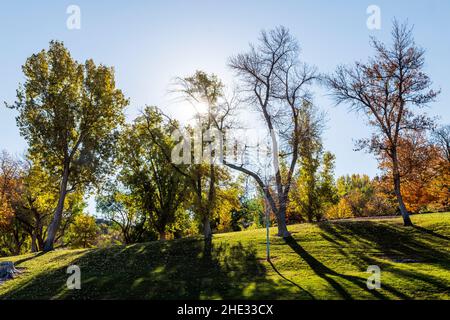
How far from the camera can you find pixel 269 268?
1833 cm

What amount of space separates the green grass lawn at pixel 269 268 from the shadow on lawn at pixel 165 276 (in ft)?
0.15

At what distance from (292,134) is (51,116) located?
22646mm

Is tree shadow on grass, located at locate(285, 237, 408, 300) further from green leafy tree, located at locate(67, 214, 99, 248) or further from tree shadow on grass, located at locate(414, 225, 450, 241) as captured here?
green leafy tree, located at locate(67, 214, 99, 248)

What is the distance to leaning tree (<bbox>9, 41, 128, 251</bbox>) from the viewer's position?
31672 millimetres

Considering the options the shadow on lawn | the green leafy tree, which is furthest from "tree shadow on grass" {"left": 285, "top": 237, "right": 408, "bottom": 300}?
the green leafy tree

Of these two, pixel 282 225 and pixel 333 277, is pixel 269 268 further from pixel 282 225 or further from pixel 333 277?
pixel 282 225

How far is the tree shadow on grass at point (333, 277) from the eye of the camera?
40.8 feet

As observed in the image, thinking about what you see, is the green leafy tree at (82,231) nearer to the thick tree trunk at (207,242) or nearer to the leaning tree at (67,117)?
the leaning tree at (67,117)

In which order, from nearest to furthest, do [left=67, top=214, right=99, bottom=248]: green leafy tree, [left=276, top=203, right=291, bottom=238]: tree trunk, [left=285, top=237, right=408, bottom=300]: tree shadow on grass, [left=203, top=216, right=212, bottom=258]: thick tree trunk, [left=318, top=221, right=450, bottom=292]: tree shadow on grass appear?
[left=285, top=237, right=408, bottom=300]: tree shadow on grass < [left=318, top=221, right=450, bottom=292]: tree shadow on grass < [left=203, top=216, right=212, bottom=258]: thick tree trunk < [left=276, top=203, right=291, bottom=238]: tree trunk < [left=67, top=214, right=99, bottom=248]: green leafy tree

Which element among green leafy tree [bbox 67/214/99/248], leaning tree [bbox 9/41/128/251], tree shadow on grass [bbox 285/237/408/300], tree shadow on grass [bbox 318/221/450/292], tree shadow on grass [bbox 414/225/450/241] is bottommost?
green leafy tree [bbox 67/214/99/248]

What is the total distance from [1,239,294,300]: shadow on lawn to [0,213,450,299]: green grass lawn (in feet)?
0.15

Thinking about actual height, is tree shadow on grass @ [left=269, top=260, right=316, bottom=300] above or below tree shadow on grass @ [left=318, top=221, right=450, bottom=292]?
below
